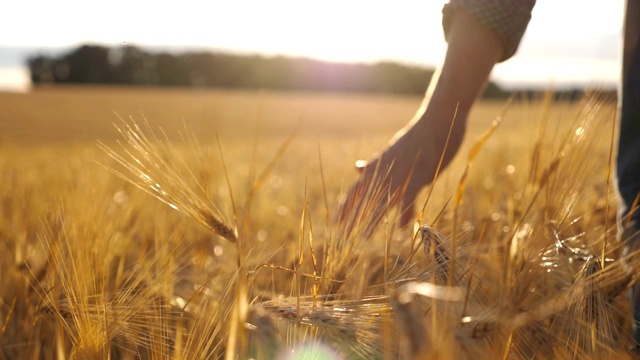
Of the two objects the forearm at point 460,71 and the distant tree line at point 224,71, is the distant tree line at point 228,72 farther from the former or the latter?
the forearm at point 460,71

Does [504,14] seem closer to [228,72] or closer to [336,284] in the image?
[336,284]

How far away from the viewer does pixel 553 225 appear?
0.73 meters

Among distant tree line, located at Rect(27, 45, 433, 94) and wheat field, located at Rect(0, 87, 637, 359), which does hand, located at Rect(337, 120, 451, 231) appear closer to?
wheat field, located at Rect(0, 87, 637, 359)

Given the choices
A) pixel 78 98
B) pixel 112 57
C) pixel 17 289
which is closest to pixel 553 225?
pixel 17 289

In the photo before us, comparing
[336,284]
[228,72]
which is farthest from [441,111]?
[228,72]

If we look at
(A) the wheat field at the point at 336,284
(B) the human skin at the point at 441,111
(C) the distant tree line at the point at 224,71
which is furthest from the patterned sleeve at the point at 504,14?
(C) the distant tree line at the point at 224,71

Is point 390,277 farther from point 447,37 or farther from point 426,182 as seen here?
point 447,37

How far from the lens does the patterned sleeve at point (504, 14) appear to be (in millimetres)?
879

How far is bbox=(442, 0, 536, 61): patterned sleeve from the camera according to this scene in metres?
0.88

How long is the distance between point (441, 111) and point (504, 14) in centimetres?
16

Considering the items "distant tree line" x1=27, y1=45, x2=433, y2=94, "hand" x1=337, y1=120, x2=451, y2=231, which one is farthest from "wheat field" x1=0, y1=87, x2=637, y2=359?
"distant tree line" x1=27, y1=45, x2=433, y2=94

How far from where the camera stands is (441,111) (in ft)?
2.99

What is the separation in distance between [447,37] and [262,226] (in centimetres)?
102

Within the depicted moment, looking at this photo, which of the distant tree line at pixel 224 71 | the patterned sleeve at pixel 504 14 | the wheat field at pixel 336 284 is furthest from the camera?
the distant tree line at pixel 224 71
